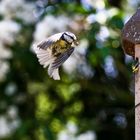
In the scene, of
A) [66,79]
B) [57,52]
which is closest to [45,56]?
[57,52]

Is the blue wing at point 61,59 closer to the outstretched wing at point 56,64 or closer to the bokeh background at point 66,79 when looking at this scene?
the outstretched wing at point 56,64

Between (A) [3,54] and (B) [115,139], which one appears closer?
(A) [3,54]

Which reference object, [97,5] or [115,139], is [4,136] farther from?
[97,5]

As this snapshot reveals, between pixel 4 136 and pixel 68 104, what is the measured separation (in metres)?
0.36

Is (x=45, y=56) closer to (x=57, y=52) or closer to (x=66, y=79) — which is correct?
(x=57, y=52)

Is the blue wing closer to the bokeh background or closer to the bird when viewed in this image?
the bird

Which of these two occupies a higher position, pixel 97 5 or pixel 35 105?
pixel 97 5

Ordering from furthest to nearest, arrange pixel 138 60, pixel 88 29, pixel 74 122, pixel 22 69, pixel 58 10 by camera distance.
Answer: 1. pixel 22 69
2. pixel 74 122
3. pixel 58 10
4. pixel 88 29
5. pixel 138 60

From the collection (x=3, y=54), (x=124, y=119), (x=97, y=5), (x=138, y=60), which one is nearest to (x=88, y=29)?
(x=97, y=5)

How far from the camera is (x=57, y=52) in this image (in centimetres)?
162

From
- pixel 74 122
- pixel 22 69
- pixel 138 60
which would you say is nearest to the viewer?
pixel 138 60

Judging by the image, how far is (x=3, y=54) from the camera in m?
3.28

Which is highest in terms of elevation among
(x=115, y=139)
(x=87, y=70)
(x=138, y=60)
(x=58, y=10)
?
(x=138, y=60)

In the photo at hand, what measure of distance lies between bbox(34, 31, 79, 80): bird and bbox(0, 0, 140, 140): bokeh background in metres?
1.24
